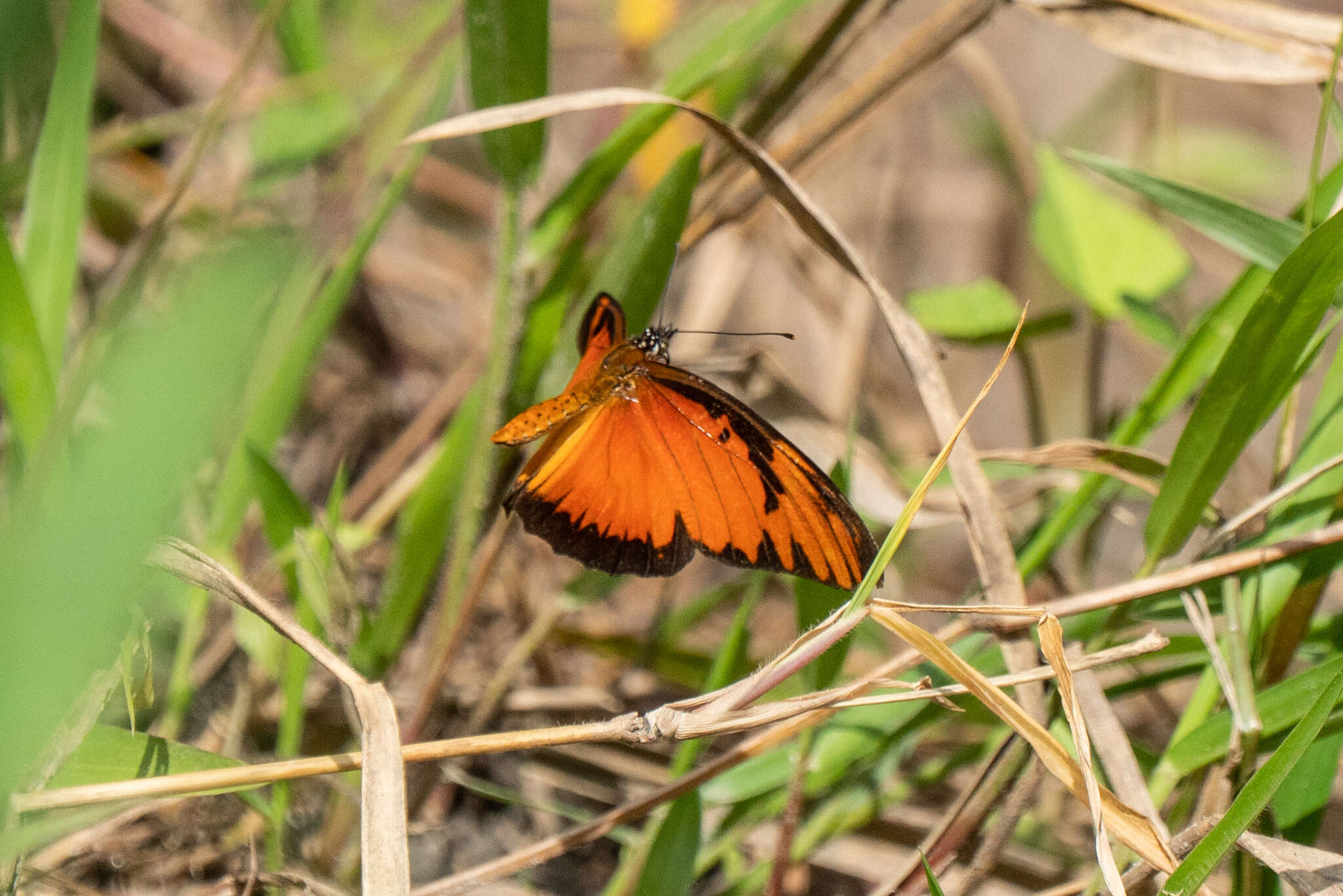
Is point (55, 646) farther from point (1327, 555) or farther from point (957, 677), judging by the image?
point (1327, 555)

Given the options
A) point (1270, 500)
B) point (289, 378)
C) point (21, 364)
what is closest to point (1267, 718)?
point (1270, 500)

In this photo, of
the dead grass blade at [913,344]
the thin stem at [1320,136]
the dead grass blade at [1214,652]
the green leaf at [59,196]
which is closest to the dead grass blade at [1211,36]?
the thin stem at [1320,136]

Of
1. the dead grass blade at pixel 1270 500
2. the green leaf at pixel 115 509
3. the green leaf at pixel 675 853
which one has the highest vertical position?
the dead grass blade at pixel 1270 500

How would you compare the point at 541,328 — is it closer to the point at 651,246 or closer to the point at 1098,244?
the point at 651,246

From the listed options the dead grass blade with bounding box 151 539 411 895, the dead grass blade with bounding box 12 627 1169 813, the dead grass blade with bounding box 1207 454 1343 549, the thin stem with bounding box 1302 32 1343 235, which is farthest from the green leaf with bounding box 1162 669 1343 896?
the dead grass blade with bounding box 151 539 411 895

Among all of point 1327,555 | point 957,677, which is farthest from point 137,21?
point 1327,555

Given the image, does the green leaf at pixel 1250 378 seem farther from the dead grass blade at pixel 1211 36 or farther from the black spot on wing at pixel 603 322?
the black spot on wing at pixel 603 322
